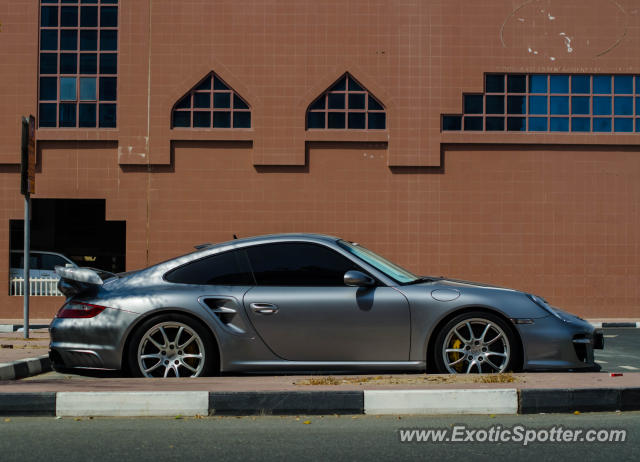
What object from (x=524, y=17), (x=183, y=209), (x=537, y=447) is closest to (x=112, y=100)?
(x=183, y=209)

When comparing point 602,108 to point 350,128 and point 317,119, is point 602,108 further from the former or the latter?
point 317,119

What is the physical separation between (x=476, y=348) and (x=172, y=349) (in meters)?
2.39

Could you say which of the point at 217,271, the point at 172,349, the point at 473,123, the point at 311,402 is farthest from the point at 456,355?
the point at 473,123

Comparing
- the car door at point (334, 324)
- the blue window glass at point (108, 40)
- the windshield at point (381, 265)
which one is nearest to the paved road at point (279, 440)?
the car door at point (334, 324)

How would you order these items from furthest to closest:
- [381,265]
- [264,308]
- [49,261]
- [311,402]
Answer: [49,261], [381,265], [264,308], [311,402]

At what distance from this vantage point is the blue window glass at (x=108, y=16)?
1916 cm

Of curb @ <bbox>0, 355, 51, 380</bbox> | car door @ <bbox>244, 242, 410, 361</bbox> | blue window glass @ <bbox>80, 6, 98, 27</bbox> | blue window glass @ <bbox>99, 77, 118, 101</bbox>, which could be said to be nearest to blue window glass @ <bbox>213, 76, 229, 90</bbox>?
blue window glass @ <bbox>99, 77, 118, 101</bbox>

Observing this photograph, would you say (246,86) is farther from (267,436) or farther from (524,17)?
(267,436)

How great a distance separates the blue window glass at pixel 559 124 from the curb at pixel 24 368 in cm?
1380

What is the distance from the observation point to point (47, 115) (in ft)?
62.8

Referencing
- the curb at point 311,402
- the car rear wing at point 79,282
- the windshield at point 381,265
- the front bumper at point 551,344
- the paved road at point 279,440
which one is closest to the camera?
the paved road at point 279,440

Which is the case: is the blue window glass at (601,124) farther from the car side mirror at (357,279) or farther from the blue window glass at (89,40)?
the car side mirror at (357,279)

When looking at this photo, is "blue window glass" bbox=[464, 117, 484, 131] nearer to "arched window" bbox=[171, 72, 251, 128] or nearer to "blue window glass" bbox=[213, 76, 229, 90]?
"arched window" bbox=[171, 72, 251, 128]

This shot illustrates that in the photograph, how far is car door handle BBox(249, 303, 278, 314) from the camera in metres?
6.74
